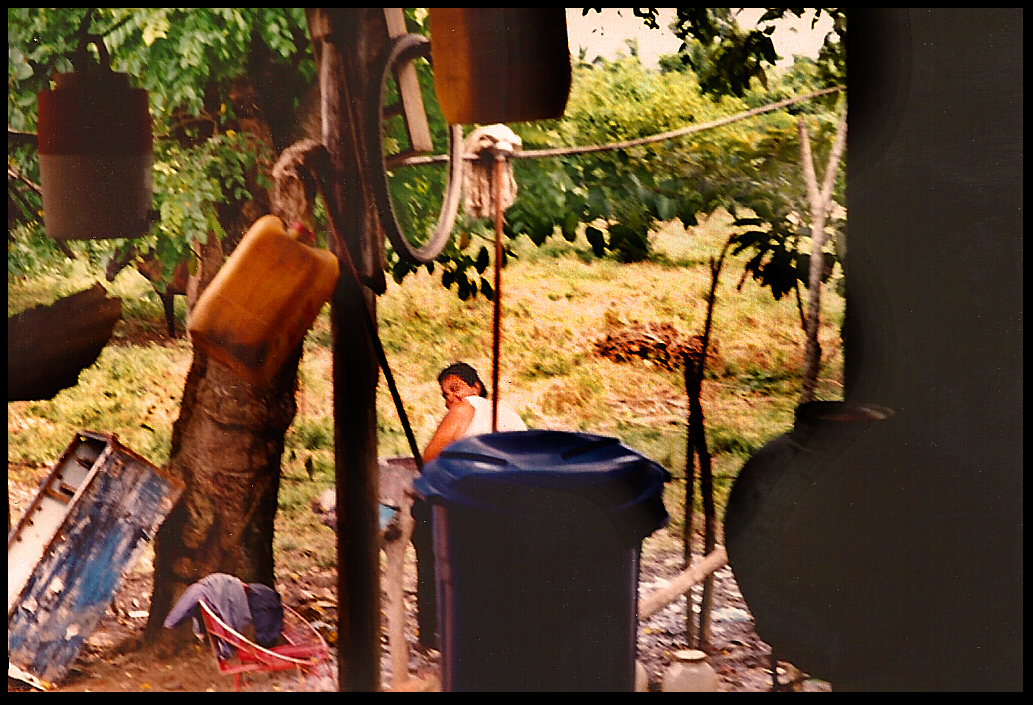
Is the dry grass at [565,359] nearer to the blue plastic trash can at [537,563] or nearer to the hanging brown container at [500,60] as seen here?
the blue plastic trash can at [537,563]

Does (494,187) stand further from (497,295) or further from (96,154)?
(96,154)

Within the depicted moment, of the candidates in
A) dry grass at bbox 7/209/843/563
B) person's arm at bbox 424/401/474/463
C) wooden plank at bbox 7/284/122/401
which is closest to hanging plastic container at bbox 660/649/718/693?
dry grass at bbox 7/209/843/563

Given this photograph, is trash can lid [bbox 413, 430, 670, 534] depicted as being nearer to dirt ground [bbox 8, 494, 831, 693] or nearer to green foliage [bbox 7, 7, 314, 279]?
dirt ground [bbox 8, 494, 831, 693]

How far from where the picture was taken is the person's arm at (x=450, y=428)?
13.2ft

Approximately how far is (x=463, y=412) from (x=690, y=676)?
130 centimetres

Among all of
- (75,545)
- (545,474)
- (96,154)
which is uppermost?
(96,154)

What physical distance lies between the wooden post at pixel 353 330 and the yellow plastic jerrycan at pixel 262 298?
119 mm

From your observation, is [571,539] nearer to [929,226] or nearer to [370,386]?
[370,386]

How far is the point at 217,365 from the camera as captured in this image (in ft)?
13.2

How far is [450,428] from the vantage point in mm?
4035

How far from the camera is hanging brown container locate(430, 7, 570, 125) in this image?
12.4 feet

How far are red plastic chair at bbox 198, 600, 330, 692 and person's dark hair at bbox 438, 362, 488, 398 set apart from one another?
110 centimetres

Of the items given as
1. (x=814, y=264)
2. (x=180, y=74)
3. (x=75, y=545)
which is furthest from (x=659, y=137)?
(x=75, y=545)

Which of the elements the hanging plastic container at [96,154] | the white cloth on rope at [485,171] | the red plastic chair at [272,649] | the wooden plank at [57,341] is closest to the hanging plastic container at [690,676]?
the red plastic chair at [272,649]
